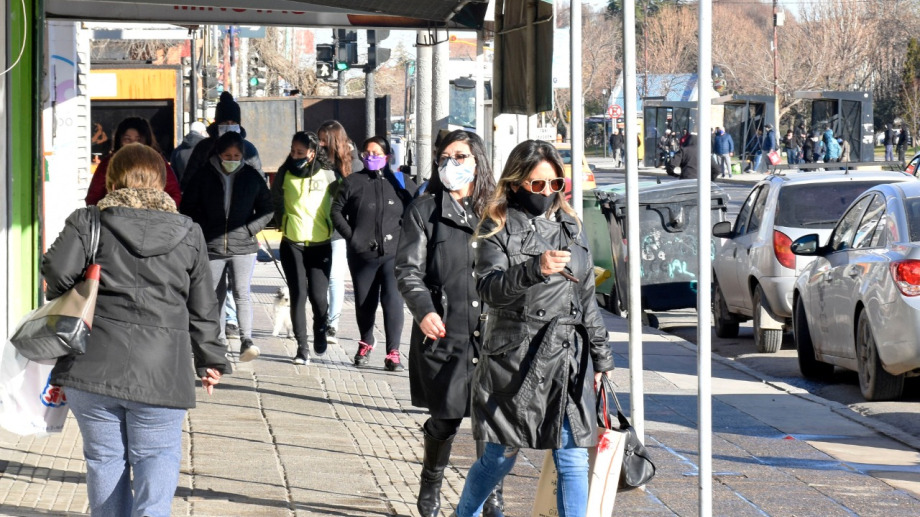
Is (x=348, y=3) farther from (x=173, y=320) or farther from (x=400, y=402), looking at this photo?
(x=173, y=320)

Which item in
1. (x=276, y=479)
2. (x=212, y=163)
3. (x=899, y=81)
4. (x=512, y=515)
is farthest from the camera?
(x=899, y=81)

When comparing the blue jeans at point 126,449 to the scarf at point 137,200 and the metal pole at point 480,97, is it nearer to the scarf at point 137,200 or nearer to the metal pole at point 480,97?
the scarf at point 137,200

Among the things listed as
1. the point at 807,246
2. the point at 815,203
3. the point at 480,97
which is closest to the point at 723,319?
the point at 815,203

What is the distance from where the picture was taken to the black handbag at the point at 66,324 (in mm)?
4531

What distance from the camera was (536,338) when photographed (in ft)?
15.9

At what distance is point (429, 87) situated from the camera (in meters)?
16.4

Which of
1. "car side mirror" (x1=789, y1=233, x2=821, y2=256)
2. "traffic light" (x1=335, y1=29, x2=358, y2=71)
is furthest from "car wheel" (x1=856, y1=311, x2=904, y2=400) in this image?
"traffic light" (x1=335, y1=29, x2=358, y2=71)

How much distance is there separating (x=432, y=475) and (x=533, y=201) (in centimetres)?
149

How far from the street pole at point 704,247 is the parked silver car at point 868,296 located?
444cm

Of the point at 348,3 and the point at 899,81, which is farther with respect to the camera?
the point at 899,81

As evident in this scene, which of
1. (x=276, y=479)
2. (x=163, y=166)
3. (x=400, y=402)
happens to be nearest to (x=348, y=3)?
(x=400, y=402)

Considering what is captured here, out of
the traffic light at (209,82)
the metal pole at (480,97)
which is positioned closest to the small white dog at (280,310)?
the metal pole at (480,97)

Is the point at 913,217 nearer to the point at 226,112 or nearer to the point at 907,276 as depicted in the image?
the point at 907,276

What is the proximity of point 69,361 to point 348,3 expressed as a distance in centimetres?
448
